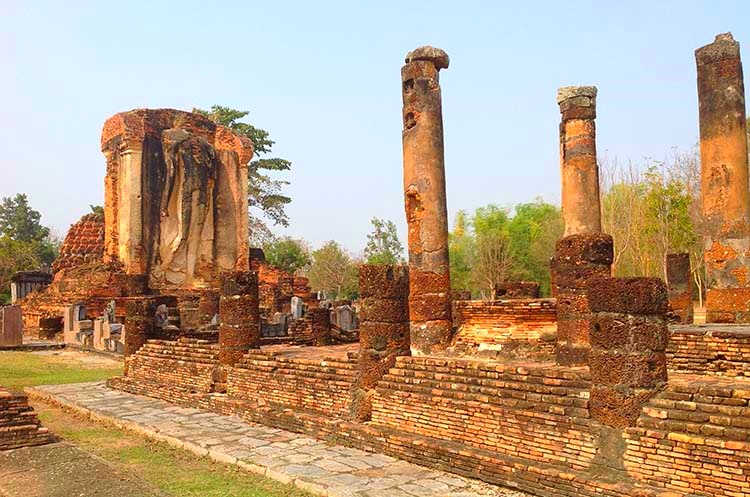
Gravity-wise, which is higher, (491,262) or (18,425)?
(491,262)

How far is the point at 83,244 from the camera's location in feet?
87.8

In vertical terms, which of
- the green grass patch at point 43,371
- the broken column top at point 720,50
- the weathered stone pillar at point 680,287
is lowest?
the green grass patch at point 43,371

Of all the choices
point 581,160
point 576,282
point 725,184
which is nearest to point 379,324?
point 576,282

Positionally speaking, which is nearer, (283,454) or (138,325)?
(283,454)

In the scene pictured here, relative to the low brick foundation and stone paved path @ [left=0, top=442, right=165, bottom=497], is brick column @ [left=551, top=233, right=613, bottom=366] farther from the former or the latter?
the low brick foundation

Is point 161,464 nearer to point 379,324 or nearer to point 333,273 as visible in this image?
point 379,324

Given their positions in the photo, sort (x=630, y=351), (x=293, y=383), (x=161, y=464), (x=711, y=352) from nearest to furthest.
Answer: (x=630, y=351) → (x=161, y=464) → (x=711, y=352) → (x=293, y=383)

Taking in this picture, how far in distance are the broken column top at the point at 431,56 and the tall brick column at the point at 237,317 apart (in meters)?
4.41

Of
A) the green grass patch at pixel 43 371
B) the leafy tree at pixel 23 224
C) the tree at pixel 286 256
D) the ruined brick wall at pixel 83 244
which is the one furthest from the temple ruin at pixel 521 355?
the leafy tree at pixel 23 224

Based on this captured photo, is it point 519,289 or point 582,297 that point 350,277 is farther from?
point 582,297

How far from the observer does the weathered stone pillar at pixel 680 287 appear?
1384cm

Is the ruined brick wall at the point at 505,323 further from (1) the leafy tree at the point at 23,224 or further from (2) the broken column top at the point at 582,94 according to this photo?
(1) the leafy tree at the point at 23,224

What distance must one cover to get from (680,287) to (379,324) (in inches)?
333

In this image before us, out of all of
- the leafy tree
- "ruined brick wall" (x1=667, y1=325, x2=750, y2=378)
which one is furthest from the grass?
the leafy tree
